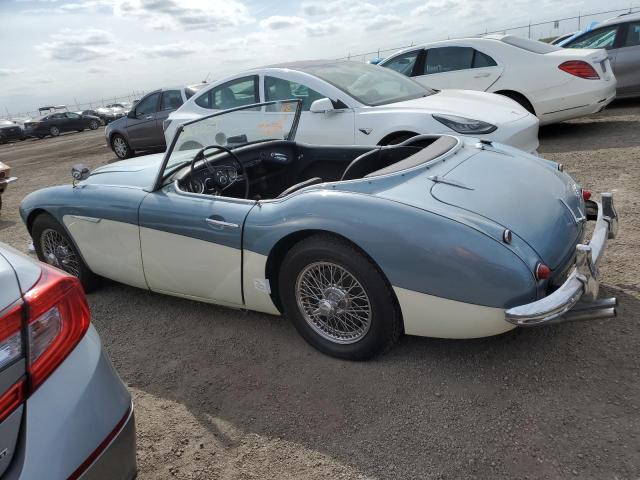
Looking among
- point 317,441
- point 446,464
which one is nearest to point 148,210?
point 317,441

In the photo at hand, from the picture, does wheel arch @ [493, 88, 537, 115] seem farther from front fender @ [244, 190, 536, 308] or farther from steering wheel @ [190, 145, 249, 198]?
front fender @ [244, 190, 536, 308]

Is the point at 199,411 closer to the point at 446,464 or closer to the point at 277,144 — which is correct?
the point at 446,464

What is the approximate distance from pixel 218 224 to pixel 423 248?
3.88ft

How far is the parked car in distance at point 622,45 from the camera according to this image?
27.5ft

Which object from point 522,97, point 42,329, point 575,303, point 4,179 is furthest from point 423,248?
point 4,179

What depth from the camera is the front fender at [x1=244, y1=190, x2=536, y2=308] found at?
2.18 m

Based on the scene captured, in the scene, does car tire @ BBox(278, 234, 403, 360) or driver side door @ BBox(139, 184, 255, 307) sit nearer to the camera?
car tire @ BBox(278, 234, 403, 360)

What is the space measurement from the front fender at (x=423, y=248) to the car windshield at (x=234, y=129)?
1162 millimetres

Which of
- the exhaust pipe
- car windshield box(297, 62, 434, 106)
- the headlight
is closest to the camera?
the exhaust pipe

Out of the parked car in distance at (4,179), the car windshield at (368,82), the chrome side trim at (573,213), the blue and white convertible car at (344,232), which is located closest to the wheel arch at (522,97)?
the car windshield at (368,82)

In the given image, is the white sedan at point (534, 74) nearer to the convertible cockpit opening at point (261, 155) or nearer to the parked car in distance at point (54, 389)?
the convertible cockpit opening at point (261, 155)

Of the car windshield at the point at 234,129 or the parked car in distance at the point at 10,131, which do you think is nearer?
the car windshield at the point at 234,129

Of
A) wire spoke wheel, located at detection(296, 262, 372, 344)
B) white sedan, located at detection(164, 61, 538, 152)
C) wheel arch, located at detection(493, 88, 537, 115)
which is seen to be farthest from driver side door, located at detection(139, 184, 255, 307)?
wheel arch, located at detection(493, 88, 537, 115)

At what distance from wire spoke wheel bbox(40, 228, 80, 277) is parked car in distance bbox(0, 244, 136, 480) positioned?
90.9 inches
